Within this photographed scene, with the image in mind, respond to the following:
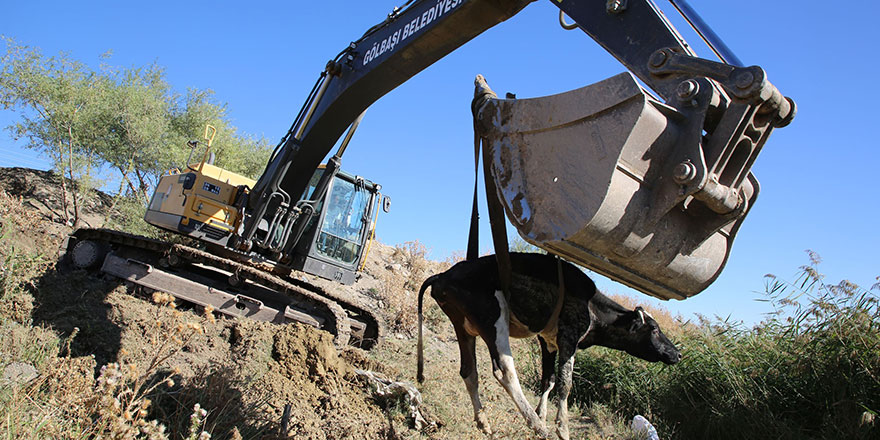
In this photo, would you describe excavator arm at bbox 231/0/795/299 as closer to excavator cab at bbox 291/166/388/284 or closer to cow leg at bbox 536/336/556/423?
cow leg at bbox 536/336/556/423

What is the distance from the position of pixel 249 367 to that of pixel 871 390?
6.12m

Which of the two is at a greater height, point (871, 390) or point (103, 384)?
point (871, 390)

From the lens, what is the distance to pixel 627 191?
2.82 meters

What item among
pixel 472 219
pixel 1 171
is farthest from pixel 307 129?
pixel 1 171

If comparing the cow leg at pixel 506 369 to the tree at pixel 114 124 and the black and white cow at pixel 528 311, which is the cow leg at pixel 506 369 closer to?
the black and white cow at pixel 528 311

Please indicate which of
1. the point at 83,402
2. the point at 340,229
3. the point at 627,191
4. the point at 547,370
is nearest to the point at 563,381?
the point at 547,370

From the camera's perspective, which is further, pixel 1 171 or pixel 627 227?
pixel 1 171

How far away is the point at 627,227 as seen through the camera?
2863 millimetres

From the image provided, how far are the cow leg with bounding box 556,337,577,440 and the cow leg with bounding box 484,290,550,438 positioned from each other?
0.23 meters

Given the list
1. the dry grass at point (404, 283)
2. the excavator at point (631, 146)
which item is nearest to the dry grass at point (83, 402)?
the excavator at point (631, 146)

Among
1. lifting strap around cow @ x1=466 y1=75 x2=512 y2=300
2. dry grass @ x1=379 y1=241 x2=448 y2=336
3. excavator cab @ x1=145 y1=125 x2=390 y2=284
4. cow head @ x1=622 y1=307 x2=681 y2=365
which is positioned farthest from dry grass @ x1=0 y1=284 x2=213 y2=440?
dry grass @ x1=379 y1=241 x2=448 y2=336

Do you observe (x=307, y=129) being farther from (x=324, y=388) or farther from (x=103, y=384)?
(x=103, y=384)

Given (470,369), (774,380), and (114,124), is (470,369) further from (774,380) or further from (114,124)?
(114,124)

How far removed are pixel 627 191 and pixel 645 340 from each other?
2214mm
